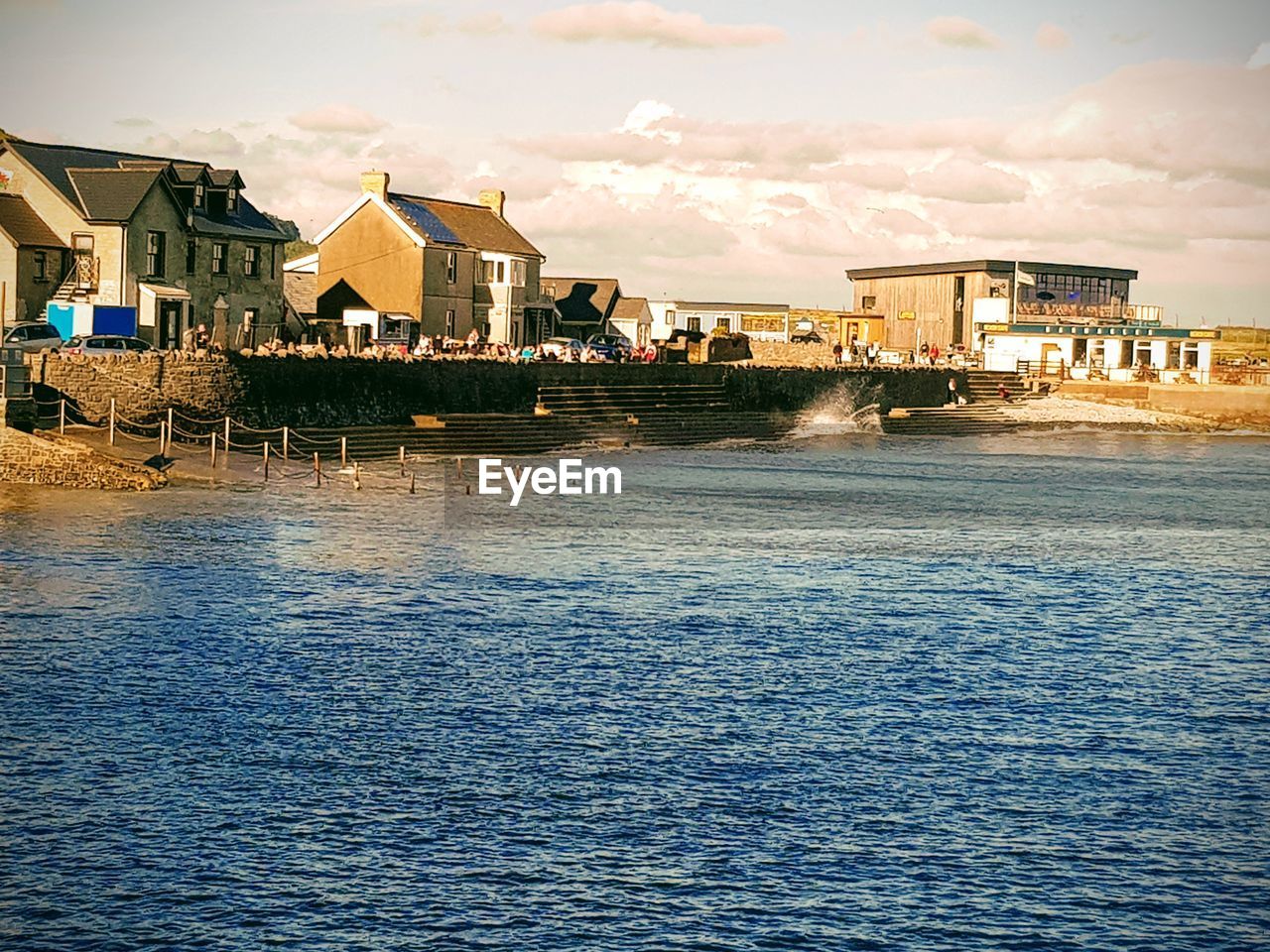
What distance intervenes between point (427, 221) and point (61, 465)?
154ft

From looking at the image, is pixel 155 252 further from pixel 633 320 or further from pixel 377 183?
pixel 633 320

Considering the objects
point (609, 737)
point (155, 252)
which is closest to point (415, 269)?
point (155, 252)

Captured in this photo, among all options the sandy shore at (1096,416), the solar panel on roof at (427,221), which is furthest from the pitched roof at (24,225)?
the sandy shore at (1096,416)

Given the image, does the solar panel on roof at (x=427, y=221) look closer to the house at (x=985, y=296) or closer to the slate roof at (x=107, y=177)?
the slate roof at (x=107, y=177)

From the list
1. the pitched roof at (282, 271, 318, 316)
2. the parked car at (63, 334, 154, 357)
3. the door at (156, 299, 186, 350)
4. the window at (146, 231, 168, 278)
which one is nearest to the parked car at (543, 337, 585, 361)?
the pitched roof at (282, 271, 318, 316)

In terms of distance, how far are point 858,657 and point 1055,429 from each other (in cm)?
6961

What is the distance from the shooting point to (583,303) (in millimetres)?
118000

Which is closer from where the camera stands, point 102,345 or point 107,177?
point 102,345

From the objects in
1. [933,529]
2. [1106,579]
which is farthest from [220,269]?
[1106,579]

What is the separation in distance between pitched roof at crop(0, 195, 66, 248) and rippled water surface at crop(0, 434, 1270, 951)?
24.2m

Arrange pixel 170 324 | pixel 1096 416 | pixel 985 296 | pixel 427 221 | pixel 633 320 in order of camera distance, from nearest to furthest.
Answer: pixel 170 324 < pixel 427 221 < pixel 1096 416 < pixel 985 296 < pixel 633 320

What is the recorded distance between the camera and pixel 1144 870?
60.8 ft

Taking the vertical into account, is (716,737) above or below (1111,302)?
below

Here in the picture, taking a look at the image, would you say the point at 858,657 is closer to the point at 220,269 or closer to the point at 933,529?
the point at 933,529
